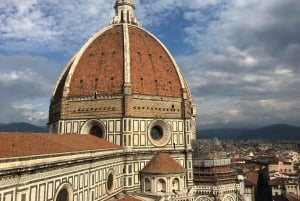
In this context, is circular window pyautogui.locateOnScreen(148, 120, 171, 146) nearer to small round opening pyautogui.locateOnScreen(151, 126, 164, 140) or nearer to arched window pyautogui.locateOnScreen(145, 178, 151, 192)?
small round opening pyautogui.locateOnScreen(151, 126, 164, 140)

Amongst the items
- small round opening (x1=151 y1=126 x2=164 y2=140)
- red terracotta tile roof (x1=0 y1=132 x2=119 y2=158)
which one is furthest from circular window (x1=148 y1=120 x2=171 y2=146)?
red terracotta tile roof (x1=0 y1=132 x2=119 y2=158)

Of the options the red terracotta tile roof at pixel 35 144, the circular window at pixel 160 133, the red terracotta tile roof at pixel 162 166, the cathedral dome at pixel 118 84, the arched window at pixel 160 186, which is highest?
the cathedral dome at pixel 118 84

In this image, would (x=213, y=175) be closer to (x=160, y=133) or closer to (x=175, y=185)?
(x=175, y=185)

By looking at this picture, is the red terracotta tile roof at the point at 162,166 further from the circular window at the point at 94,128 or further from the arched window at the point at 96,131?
the arched window at the point at 96,131

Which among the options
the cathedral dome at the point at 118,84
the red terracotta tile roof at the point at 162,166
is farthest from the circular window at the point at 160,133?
the red terracotta tile roof at the point at 162,166

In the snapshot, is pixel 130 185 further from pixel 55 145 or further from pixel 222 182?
pixel 55 145

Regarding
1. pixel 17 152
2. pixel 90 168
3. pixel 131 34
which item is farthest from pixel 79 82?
pixel 17 152

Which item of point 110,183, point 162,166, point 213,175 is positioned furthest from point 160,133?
point 110,183
